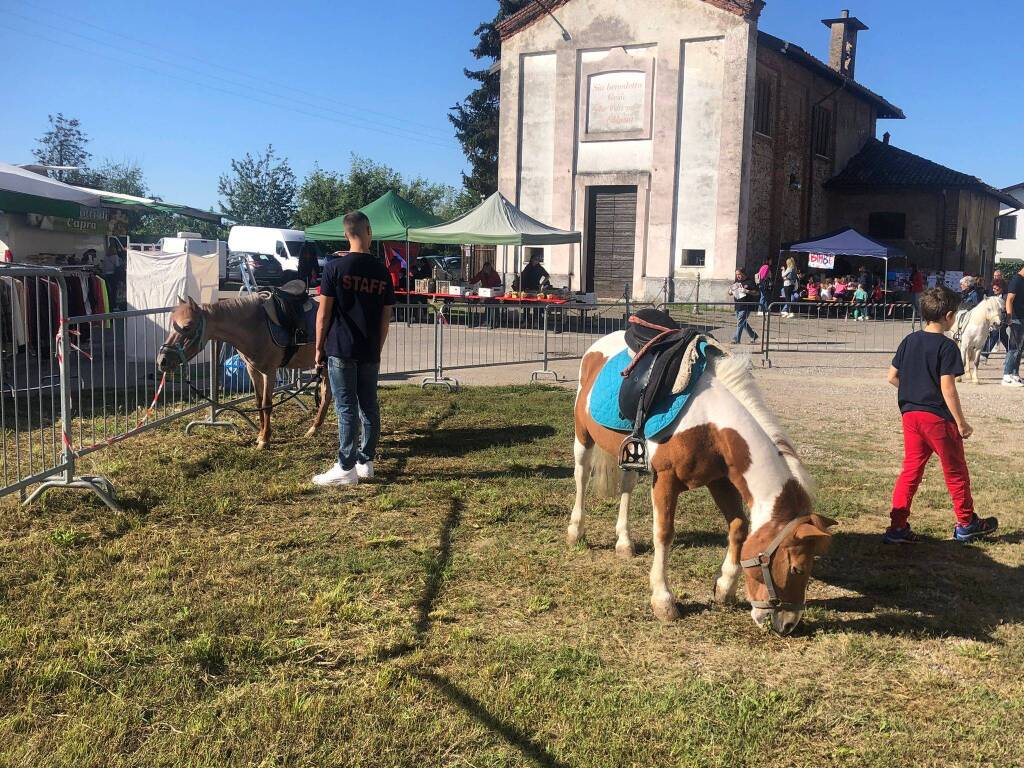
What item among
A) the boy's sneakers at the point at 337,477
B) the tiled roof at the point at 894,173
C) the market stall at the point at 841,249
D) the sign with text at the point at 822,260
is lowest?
the boy's sneakers at the point at 337,477

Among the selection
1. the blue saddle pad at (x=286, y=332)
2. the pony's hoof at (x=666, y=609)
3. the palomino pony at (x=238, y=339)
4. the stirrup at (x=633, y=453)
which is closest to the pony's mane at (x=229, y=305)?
the palomino pony at (x=238, y=339)

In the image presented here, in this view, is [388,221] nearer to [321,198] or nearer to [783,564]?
[783,564]

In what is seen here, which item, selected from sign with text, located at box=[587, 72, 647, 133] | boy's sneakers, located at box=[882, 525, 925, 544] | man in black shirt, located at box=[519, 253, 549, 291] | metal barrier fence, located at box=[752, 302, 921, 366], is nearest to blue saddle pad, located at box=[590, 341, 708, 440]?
boy's sneakers, located at box=[882, 525, 925, 544]

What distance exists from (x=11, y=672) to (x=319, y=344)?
10.6 feet

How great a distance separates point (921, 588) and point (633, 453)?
72.3 inches

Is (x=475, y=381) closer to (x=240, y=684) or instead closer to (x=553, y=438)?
(x=553, y=438)

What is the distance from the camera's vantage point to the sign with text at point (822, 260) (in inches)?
1049

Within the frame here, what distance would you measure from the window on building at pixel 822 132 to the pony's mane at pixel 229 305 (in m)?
29.5

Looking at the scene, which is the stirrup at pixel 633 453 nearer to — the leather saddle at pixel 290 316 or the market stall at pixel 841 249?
the leather saddle at pixel 290 316

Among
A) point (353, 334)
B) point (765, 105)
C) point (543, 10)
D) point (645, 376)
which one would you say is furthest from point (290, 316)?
point (765, 105)

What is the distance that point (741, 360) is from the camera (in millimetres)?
4297

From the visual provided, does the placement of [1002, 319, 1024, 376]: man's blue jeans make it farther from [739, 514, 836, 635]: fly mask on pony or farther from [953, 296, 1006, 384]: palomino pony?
[739, 514, 836, 635]: fly mask on pony

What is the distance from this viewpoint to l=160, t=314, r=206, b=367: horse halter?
22.2 feet

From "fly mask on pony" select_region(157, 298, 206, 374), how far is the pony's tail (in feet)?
11.6
